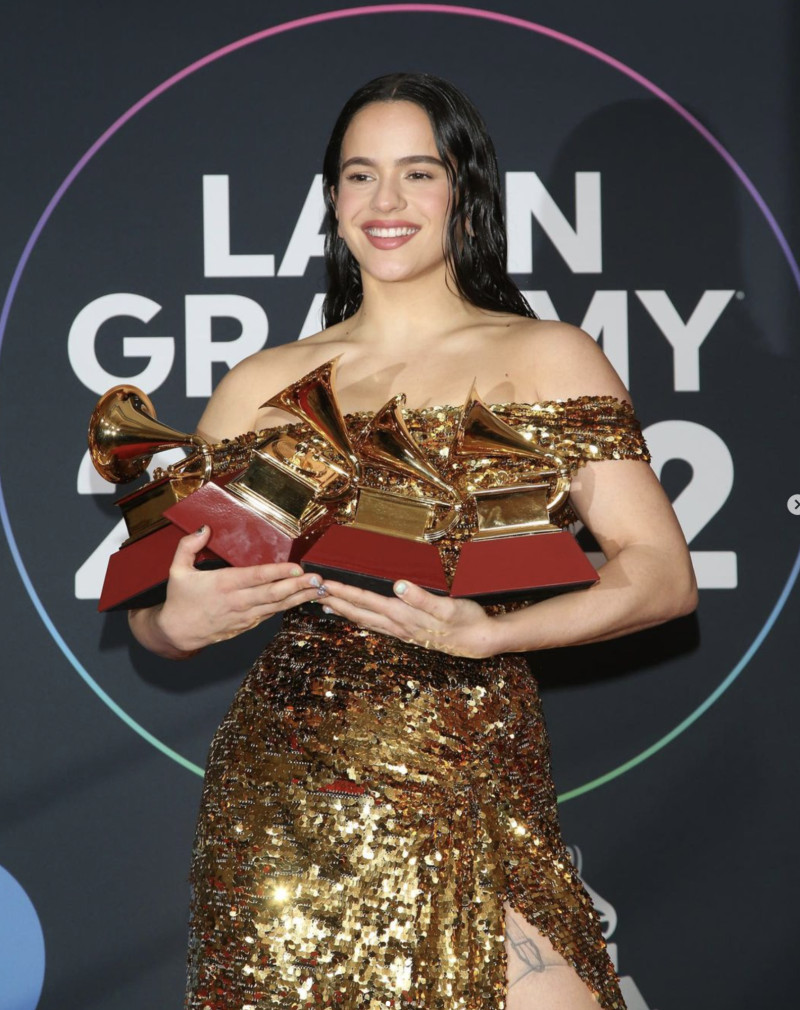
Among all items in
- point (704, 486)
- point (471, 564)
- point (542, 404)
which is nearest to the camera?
point (471, 564)

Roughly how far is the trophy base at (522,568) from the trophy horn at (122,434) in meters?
0.47

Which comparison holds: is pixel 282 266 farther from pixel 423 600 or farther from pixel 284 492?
pixel 423 600

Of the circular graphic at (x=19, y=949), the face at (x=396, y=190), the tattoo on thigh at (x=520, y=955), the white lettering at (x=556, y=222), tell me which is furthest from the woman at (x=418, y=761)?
the circular graphic at (x=19, y=949)

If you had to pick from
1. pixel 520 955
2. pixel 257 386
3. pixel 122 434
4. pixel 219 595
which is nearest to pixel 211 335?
pixel 257 386

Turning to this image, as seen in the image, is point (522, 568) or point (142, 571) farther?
point (142, 571)

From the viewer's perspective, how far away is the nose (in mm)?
1993

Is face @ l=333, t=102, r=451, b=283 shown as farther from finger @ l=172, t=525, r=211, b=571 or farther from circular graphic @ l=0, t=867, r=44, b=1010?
circular graphic @ l=0, t=867, r=44, b=1010

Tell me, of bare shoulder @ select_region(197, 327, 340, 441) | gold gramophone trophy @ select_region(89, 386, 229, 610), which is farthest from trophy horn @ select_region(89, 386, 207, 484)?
bare shoulder @ select_region(197, 327, 340, 441)

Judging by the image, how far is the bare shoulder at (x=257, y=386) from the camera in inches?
84.1

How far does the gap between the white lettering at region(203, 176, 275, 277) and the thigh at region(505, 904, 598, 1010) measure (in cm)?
157

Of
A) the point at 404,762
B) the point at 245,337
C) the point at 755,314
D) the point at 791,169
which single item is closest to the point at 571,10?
the point at 791,169

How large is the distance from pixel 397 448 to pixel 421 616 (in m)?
0.29

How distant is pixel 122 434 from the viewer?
1.89 m

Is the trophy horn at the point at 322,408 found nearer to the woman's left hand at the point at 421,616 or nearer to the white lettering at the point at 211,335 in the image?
the woman's left hand at the point at 421,616
